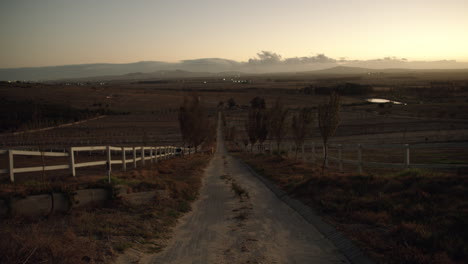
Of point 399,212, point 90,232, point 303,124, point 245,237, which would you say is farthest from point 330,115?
point 90,232

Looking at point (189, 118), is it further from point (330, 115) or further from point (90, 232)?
point (90, 232)

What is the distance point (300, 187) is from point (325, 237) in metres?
4.90

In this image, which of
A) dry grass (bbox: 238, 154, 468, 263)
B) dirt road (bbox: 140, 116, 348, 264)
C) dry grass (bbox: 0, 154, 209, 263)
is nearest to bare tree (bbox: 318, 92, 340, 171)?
dry grass (bbox: 238, 154, 468, 263)

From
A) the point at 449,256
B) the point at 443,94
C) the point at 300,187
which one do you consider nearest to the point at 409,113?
the point at 443,94

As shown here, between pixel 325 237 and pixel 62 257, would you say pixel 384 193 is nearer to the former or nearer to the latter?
pixel 325 237

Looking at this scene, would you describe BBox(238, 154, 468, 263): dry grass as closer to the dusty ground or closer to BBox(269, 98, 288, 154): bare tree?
the dusty ground

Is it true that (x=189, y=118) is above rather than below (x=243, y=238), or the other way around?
above

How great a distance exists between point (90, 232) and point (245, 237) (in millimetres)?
2773

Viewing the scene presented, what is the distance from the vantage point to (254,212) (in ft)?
32.6

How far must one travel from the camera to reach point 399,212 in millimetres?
7973

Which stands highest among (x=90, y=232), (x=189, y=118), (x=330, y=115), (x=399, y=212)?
(x=330, y=115)

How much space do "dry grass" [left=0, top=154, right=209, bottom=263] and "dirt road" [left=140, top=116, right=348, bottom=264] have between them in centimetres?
47

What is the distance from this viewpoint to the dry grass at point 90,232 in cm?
514

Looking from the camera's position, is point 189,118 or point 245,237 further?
point 189,118
